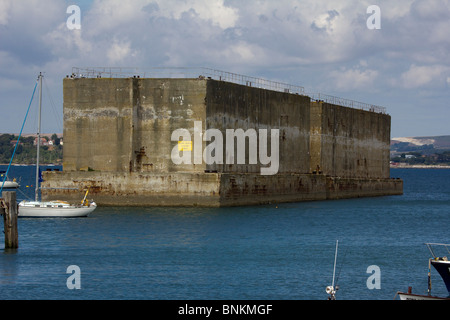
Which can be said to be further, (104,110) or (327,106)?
(327,106)

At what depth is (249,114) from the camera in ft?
177

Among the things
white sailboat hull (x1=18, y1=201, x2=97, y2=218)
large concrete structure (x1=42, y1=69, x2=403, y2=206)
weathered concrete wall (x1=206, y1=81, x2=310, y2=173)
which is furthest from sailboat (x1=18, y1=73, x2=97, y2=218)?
weathered concrete wall (x1=206, y1=81, x2=310, y2=173)

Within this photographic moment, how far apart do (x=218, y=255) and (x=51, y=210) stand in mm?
15326

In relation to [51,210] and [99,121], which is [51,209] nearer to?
[51,210]

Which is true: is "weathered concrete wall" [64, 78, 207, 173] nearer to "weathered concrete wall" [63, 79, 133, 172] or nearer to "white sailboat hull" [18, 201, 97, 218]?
"weathered concrete wall" [63, 79, 133, 172]

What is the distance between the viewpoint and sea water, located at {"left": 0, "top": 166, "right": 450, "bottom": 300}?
78.6ft

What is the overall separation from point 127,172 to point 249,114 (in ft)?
33.5

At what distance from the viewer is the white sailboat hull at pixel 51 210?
143ft

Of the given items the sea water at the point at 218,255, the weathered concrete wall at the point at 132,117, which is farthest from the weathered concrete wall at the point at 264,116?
the sea water at the point at 218,255

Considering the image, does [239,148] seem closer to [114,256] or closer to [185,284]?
[114,256]

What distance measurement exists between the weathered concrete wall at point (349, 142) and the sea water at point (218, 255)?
15.8m

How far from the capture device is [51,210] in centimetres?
4353

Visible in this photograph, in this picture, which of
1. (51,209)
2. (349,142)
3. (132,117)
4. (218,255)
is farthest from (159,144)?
Answer: (349,142)
